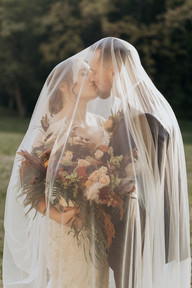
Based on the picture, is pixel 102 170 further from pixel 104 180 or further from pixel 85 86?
pixel 85 86

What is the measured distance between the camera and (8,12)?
29.6 m

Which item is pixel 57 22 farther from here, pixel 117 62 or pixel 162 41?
pixel 117 62

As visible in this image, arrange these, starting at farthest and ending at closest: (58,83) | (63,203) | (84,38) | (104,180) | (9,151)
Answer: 1. (84,38)
2. (9,151)
3. (58,83)
4. (63,203)
5. (104,180)

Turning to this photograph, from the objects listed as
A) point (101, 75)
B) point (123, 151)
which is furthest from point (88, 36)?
point (123, 151)

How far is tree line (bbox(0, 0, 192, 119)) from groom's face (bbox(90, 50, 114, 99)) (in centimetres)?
2239

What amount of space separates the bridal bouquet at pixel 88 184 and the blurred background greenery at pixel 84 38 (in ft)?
68.0

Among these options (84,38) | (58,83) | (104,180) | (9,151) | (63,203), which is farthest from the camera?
(84,38)

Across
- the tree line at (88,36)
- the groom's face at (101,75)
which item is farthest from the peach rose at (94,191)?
the tree line at (88,36)

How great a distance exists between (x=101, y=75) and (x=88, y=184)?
2.37 feet

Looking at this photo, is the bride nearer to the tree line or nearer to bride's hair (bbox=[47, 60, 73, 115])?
bride's hair (bbox=[47, 60, 73, 115])

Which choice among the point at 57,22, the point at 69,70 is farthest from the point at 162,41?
the point at 69,70

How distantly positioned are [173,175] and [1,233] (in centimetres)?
397

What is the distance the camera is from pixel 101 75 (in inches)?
135

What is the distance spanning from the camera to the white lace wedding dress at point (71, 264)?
334 centimetres
